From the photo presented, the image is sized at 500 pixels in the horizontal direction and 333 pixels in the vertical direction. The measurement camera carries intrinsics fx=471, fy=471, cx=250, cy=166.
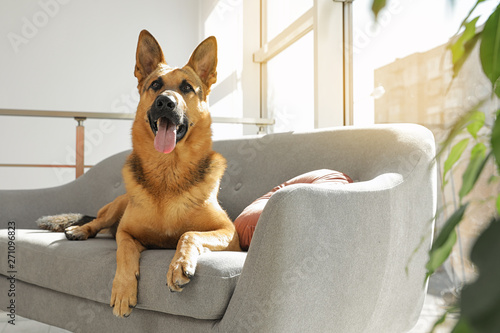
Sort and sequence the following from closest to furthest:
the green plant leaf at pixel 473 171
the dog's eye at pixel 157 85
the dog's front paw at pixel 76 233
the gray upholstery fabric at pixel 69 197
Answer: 1. the green plant leaf at pixel 473 171
2. the dog's eye at pixel 157 85
3. the dog's front paw at pixel 76 233
4. the gray upholstery fabric at pixel 69 197

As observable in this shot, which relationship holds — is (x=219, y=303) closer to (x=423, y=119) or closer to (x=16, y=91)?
(x=423, y=119)

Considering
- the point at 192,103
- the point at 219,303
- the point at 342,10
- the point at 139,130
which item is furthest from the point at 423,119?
the point at 219,303

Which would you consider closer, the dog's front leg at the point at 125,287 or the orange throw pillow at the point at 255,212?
the dog's front leg at the point at 125,287

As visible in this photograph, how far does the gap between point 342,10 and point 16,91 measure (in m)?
4.19

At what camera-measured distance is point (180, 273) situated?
1396 mm

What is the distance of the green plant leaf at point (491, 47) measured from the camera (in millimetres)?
236

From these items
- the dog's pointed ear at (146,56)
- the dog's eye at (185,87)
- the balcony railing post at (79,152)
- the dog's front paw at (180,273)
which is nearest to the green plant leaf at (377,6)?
the dog's front paw at (180,273)

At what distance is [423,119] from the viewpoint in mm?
2775

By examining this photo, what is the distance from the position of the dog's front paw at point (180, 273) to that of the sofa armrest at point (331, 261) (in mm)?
150

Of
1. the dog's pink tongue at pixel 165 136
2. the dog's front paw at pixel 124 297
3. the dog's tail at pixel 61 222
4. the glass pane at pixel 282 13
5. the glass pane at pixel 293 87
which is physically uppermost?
the glass pane at pixel 282 13

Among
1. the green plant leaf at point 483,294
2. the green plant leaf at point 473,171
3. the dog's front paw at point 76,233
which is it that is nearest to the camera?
the green plant leaf at point 483,294

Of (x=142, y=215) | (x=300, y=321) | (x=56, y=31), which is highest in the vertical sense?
(x=56, y=31)

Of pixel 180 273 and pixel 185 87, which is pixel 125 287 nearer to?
pixel 180 273

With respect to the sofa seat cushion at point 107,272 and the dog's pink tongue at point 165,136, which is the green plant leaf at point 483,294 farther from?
the dog's pink tongue at point 165,136
